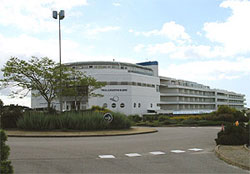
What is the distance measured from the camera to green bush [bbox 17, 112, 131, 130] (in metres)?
18.8

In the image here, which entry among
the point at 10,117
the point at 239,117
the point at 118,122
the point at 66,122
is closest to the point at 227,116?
the point at 239,117

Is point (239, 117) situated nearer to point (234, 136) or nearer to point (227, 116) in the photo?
point (227, 116)

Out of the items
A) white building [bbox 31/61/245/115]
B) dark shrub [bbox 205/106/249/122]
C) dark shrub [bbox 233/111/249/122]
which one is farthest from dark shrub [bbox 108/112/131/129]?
white building [bbox 31/61/245/115]

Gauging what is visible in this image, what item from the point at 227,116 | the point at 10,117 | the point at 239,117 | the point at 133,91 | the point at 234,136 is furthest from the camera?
the point at 133,91

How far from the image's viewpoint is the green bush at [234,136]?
11.8 metres

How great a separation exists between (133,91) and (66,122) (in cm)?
4356

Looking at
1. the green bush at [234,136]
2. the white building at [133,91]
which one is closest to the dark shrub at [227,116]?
the white building at [133,91]

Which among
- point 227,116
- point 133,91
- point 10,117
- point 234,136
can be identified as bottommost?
point 227,116

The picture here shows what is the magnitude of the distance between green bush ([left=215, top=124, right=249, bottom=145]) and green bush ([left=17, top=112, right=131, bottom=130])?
955 centimetres

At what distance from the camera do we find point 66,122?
1947cm

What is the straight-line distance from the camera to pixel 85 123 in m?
19.5

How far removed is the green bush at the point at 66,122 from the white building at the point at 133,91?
31022mm

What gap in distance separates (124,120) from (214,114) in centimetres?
2074

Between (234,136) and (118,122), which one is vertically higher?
(118,122)
